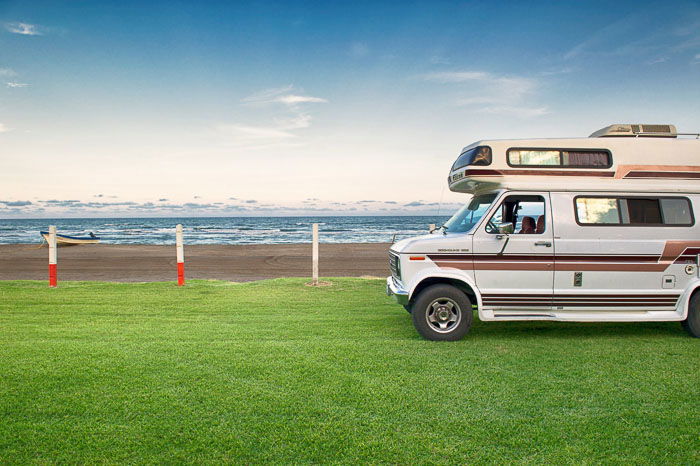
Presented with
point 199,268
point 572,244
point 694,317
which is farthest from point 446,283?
point 199,268

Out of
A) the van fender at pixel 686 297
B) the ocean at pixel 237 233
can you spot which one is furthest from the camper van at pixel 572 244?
the ocean at pixel 237 233

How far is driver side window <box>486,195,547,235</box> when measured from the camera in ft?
23.4

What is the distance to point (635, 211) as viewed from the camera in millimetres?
7188

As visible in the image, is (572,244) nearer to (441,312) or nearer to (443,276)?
(443,276)

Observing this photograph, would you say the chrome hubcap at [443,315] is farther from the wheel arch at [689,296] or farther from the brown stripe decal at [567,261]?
the wheel arch at [689,296]

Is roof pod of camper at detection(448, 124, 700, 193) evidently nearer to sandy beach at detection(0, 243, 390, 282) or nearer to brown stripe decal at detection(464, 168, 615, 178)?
brown stripe decal at detection(464, 168, 615, 178)

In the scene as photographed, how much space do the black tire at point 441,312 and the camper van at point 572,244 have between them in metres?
0.01

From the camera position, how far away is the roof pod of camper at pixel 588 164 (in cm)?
711

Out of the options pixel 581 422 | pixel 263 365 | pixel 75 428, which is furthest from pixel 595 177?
pixel 75 428

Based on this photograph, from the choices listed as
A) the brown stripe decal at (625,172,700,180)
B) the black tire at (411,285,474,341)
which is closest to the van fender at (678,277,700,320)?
the brown stripe decal at (625,172,700,180)

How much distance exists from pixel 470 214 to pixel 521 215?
72 cm

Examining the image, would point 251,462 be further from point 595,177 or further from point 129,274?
point 129,274

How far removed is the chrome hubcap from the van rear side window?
216cm

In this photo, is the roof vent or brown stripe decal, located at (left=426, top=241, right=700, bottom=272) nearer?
brown stripe decal, located at (left=426, top=241, right=700, bottom=272)
